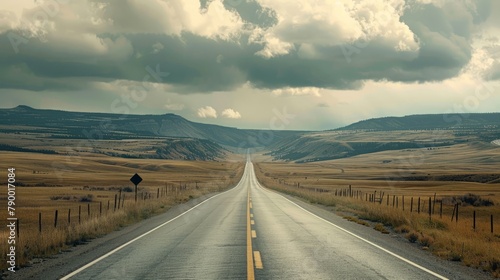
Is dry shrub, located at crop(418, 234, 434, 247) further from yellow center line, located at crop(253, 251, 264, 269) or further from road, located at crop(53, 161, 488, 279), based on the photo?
yellow center line, located at crop(253, 251, 264, 269)

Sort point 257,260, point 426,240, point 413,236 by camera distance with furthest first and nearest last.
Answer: point 413,236
point 426,240
point 257,260

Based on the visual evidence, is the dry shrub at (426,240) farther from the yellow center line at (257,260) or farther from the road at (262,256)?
the yellow center line at (257,260)

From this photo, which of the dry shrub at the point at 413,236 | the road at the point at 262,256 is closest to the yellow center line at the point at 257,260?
the road at the point at 262,256

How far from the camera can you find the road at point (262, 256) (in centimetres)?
1102

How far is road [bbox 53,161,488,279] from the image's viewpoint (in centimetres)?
1102

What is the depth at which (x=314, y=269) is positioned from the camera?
37.8 feet

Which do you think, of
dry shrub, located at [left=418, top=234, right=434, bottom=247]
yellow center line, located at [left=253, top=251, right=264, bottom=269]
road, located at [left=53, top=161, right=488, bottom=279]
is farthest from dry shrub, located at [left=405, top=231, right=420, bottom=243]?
yellow center line, located at [left=253, top=251, right=264, bottom=269]

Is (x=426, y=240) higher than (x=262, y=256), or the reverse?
(x=262, y=256)

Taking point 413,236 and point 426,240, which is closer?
point 426,240

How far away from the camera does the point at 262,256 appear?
43.7ft

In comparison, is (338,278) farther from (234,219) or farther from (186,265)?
(234,219)

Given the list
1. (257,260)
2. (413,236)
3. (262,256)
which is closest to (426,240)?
(413,236)

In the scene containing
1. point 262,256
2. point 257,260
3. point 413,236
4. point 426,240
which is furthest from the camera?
point 413,236

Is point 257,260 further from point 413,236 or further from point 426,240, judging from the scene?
point 413,236
